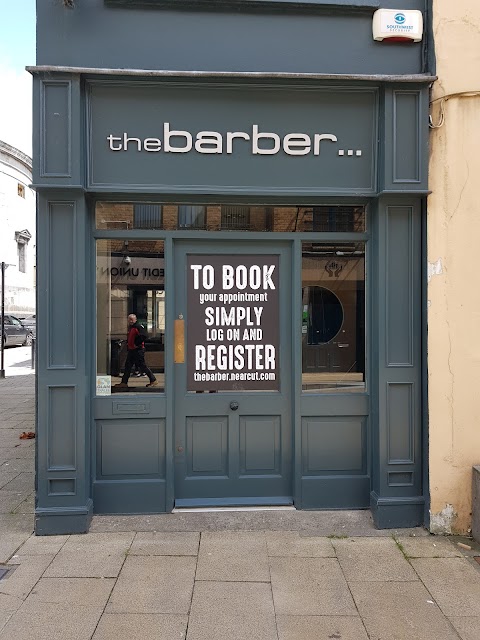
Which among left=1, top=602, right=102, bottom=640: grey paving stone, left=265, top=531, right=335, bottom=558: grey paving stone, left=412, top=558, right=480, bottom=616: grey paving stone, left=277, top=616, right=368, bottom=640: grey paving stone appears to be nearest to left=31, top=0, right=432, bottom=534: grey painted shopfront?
left=265, top=531, right=335, bottom=558: grey paving stone

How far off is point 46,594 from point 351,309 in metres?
3.50

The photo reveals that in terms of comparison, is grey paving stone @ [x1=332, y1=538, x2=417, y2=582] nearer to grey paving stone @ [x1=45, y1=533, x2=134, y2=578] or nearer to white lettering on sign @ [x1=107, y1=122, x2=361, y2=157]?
grey paving stone @ [x1=45, y1=533, x2=134, y2=578]

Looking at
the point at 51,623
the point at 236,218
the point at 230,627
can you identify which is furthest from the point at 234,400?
the point at 51,623

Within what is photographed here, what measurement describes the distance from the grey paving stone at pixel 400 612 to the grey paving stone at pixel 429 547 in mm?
520

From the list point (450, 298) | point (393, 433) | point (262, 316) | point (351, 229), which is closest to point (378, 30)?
point (351, 229)

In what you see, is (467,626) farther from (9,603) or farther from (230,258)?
(230,258)

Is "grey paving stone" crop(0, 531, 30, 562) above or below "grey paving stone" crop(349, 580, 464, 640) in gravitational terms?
above

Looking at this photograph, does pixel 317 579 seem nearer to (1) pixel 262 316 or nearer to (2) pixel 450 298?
(1) pixel 262 316

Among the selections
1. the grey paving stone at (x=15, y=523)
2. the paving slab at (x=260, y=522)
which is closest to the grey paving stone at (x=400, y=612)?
the paving slab at (x=260, y=522)

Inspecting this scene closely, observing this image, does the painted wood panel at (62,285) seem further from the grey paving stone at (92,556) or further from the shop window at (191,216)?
the grey paving stone at (92,556)

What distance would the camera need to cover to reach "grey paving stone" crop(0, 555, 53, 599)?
11.5ft

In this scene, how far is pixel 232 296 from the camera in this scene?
4.95 m

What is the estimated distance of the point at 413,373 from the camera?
183 inches

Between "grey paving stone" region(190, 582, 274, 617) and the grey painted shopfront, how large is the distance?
1.24m
